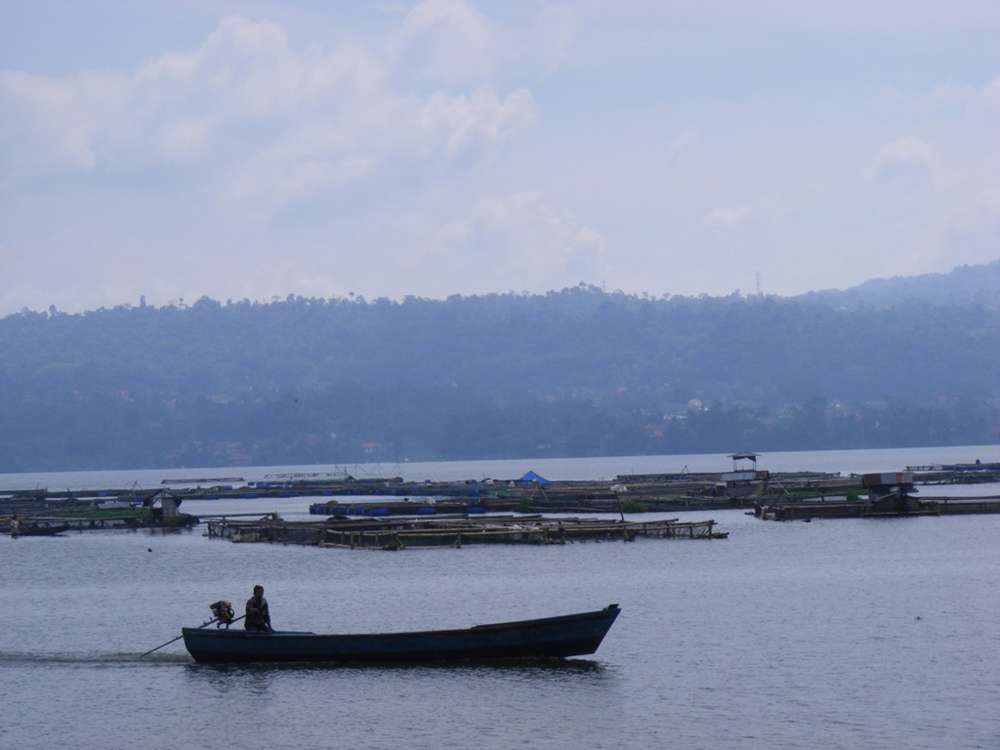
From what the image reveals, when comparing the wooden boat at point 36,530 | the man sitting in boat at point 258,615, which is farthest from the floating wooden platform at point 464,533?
the man sitting in boat at point 258,615

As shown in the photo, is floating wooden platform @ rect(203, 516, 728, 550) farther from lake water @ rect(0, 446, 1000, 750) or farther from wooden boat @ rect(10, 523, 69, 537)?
wooden boat @ rect(10, 523, 69, 537)

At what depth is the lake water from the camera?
30594 millimetres

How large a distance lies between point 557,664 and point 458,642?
2.89 meters

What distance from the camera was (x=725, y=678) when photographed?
35000mm

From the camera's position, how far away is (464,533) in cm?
7394

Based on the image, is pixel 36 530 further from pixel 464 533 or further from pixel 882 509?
pixel 882 509

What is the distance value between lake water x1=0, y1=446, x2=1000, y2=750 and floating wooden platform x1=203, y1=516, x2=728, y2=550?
4417 mm

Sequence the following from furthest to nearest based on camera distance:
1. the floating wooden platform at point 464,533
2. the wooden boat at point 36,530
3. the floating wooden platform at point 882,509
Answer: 1. the wooden boat at point 36,530
2. the floating wooden platform at point 882,509
3. the floating wooden platform at point 464,533

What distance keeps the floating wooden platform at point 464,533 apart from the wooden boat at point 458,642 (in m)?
36.0

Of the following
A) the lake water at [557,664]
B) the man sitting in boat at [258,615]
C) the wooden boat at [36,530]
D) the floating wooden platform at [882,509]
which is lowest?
the lake water at [557,664]

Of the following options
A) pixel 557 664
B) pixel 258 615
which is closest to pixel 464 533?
pixel 258 615

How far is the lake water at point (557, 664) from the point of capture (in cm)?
3059

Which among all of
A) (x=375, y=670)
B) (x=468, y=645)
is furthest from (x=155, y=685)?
(x=468, y=645)

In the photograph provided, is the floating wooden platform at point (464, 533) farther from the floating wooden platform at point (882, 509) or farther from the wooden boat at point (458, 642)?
the wooden boat at point (458, 642)
